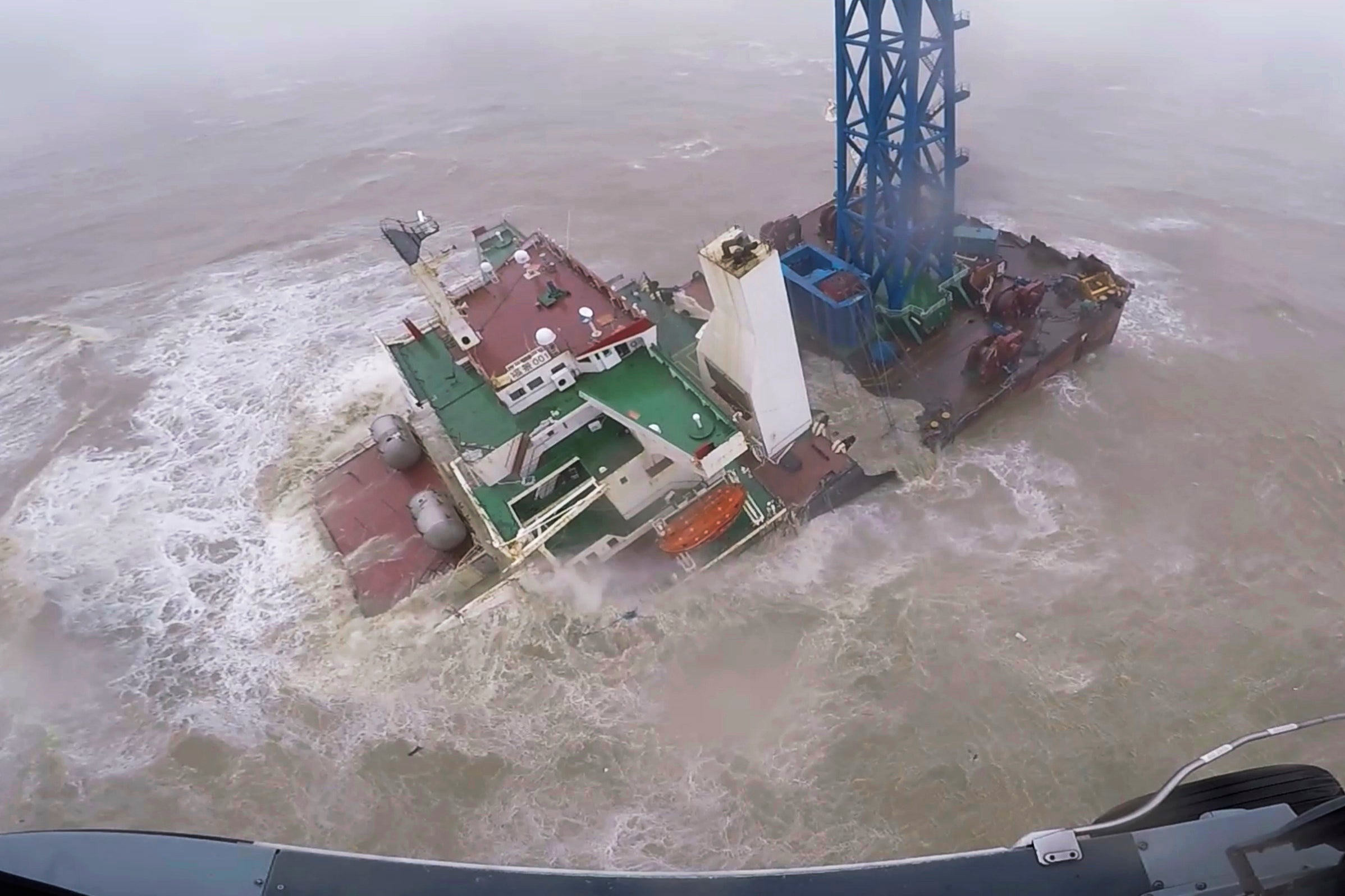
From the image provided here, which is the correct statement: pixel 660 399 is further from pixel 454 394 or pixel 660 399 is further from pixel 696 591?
pixel 454 394

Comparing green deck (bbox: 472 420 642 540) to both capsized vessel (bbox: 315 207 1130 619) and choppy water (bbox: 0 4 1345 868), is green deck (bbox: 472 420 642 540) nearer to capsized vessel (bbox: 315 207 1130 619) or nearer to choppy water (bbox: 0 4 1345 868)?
capsized vessel (bbox: 315 207 1130 619)

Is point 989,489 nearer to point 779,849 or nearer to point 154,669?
point 779,849

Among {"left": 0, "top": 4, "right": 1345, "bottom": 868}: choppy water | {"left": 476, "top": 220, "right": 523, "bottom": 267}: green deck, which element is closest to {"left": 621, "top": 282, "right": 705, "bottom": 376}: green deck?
{"left": 476, "top": 220, "right": 523, "bottom": 267}: green deck

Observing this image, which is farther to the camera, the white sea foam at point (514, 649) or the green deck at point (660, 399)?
the green deck at point (660, 399)

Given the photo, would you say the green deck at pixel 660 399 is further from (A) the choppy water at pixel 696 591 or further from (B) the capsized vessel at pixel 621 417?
(A) the choppy water at pixel 696 591

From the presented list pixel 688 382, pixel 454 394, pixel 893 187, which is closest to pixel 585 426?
pixel 688 382

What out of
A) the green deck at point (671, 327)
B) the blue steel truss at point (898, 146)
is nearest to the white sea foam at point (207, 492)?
the green deck at point (671, 327)
